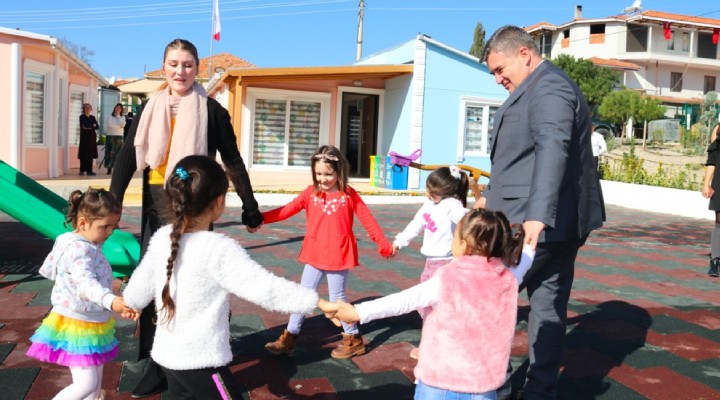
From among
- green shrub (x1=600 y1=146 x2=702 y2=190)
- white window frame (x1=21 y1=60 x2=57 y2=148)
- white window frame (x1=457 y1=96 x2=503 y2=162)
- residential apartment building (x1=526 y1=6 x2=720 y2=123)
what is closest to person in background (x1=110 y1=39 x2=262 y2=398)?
white window frame (x1=21 y1=60 x2=57 y2=148)

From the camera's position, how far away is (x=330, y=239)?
4336 millimetres

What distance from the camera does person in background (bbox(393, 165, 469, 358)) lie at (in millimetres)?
4711

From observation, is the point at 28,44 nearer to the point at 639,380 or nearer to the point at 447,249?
the point at 447,249

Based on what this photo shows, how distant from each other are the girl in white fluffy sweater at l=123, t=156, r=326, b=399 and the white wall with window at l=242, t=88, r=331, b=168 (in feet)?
58.3

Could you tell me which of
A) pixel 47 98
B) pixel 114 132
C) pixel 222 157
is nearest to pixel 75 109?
pixel 114 132

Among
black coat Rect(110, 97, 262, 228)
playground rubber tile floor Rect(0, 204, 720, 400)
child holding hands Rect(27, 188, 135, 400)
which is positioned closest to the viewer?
child holding hands Rect(27, 188, 135, 400)

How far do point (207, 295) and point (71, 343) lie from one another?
1018 millimetres

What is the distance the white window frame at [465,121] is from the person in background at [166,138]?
1551 centimetres

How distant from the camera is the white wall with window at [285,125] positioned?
67.1 ft

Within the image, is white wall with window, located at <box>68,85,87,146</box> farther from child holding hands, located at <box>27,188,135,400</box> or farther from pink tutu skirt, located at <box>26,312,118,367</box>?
pink tutu skirt, located at <box>26,312,118,367</box>

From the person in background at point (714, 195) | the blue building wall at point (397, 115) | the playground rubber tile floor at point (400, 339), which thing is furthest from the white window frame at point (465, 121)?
the person in background at point (714, 195)

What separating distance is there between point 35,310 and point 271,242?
13.2 feet

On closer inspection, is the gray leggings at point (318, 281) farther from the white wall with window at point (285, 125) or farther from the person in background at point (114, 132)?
the white wall with window at point (285, 125)

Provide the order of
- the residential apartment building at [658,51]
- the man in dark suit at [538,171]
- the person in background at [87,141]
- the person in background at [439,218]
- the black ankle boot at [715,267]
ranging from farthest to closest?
the residential apartment building at [658,51] → the person in background at [87,141] → the black ankle boot at [715,267] → the person in background at [439,218] → the man in dark suit at [538,171]
